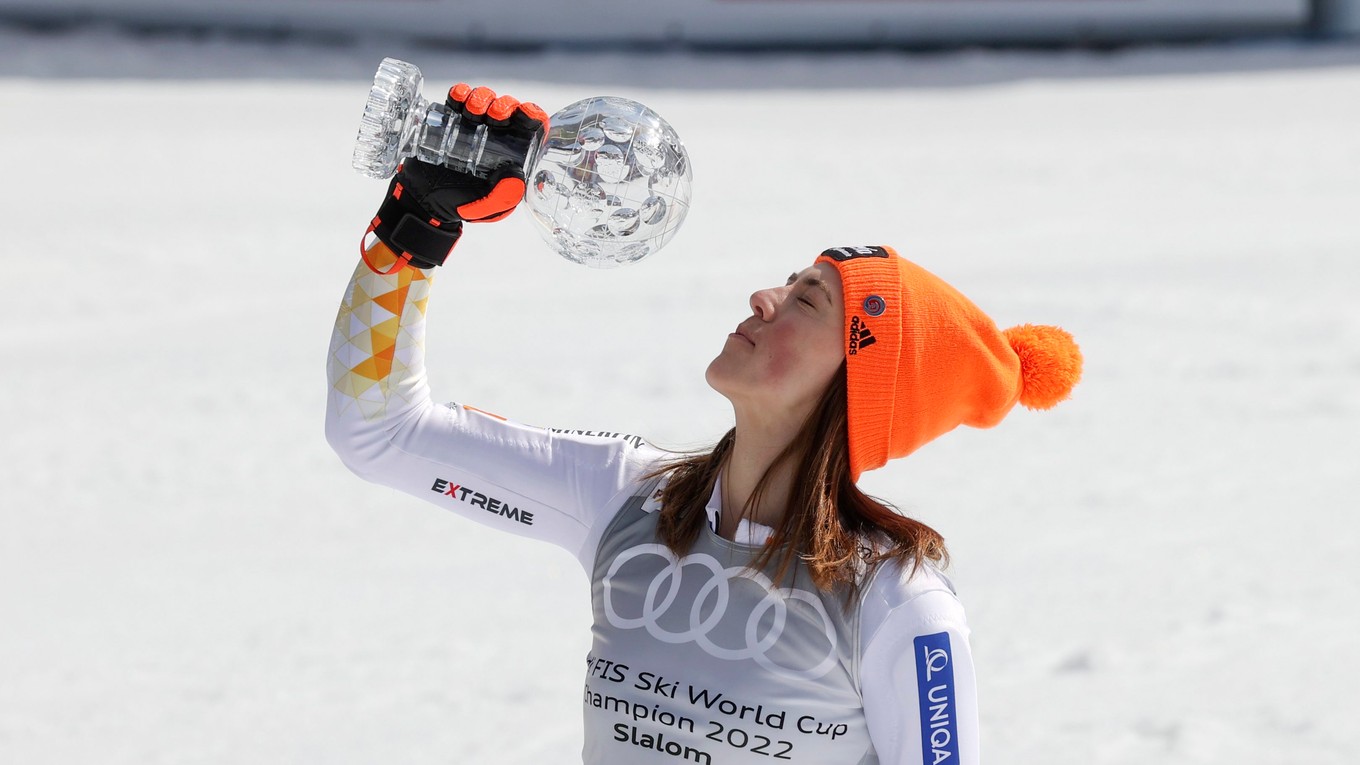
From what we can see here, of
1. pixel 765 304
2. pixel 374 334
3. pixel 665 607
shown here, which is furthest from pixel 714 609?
pixel 374 334

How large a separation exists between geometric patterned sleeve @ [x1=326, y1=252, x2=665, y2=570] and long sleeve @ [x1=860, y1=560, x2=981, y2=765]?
20.8 inches

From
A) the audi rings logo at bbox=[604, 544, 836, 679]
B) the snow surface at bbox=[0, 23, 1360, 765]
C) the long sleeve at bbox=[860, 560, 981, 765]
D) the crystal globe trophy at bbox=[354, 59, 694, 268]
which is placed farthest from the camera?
the snow surface at bbox=[0, 23, 1360, 765]

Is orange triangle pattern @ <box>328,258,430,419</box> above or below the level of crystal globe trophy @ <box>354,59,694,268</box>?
below

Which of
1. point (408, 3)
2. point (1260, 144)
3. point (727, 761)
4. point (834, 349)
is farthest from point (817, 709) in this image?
point (408, 3)

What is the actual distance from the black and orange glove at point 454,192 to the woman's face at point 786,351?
0.39m

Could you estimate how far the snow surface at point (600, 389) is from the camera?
14.4ft

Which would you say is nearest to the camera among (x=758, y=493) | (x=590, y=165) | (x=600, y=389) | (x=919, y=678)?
(x=919, y=678)

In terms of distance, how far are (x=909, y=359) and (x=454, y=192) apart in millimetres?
712

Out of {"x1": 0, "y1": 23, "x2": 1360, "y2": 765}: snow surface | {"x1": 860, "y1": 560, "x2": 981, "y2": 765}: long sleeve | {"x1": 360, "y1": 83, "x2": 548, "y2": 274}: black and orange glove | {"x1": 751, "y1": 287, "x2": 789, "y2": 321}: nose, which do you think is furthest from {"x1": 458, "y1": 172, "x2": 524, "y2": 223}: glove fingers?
{"x1": 0, "y1": 23, "x2": 1360, "y2": 765}: snow surface

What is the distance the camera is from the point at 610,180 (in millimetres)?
2373

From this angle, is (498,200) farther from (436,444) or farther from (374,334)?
(436,444)

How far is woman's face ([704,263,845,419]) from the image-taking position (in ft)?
7.09

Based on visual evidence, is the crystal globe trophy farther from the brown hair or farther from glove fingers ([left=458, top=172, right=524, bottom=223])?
the brown hair

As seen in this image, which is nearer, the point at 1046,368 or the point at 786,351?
the point at 786,351
